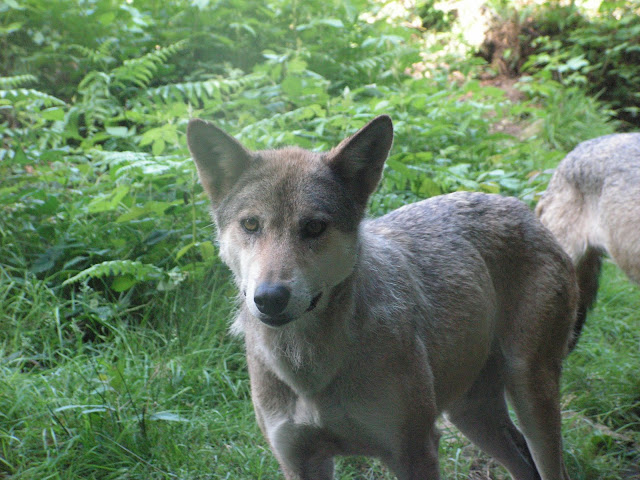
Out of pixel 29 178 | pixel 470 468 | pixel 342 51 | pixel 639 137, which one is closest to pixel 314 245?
pixel 470 468

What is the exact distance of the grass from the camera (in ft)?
12.1

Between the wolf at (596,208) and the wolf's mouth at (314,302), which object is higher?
the wolf's mouth at (314,302)

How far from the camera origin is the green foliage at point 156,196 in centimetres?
388

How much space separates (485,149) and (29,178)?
15.7 feet

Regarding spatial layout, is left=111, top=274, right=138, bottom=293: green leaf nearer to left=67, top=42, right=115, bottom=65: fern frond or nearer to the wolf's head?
the wolf's head

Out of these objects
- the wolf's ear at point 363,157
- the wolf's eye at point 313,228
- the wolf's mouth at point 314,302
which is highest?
the wolf's ear at point 363,157

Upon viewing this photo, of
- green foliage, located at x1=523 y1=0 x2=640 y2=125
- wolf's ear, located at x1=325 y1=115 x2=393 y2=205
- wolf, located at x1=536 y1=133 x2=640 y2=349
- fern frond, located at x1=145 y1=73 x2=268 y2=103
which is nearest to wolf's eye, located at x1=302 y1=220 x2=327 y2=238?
wolf's ear, located at x1=325 y1=115 x2=393 y2=205

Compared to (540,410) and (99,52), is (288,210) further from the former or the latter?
(99,52)


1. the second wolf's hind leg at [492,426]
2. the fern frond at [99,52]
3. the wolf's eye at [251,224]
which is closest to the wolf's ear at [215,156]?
the wolf's eye at [251,224]

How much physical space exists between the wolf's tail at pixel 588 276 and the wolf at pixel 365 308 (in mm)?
1857

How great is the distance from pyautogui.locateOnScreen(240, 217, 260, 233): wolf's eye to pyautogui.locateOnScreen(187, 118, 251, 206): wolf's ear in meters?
0.32

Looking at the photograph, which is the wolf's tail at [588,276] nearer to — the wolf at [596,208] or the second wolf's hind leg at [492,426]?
the wolf at [596,208]

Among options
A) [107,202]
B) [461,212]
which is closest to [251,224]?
[461,212]

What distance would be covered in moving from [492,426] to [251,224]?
6.61 ft
